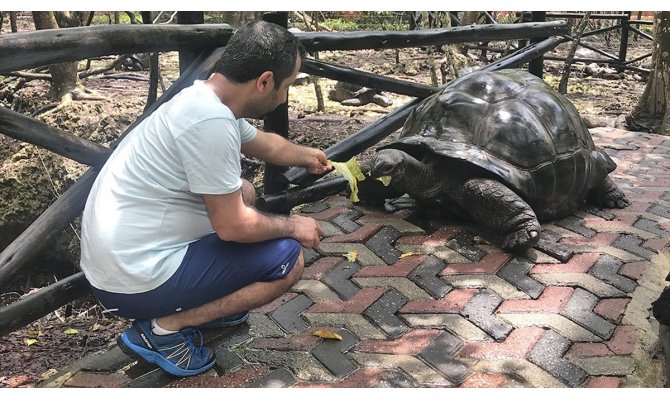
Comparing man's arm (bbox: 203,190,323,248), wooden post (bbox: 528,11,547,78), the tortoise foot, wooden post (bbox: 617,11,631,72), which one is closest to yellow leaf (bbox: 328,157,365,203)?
man's arm (bbox: 203,190,323,248)

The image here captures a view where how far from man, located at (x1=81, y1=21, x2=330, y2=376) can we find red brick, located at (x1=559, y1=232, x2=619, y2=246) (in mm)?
1944

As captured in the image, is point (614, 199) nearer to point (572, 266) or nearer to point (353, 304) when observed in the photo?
point (572, 266)

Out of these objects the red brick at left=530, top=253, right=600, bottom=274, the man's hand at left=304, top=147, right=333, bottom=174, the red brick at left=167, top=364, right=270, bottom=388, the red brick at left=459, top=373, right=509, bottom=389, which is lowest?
the red brick at left=530, top=253, right=600, bottom=274

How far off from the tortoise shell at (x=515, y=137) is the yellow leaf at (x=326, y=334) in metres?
1.36

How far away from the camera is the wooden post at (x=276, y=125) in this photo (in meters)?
3.37

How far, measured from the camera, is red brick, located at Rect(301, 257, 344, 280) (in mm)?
3232

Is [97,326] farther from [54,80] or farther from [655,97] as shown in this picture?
[655,97]

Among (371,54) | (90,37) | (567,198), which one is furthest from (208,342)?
(371,54)

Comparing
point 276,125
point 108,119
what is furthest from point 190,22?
point 108,119

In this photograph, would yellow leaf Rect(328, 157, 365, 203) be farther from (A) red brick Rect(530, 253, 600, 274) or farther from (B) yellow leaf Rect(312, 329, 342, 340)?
(A) red brick Rect(530, 253, 600, 274)

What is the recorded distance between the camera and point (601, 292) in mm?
2992

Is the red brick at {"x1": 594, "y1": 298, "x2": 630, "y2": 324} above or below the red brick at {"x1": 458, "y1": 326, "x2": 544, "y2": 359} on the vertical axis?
below

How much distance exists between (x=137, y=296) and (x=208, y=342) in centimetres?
53

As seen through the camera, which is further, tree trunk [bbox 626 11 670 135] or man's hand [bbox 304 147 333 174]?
tree trunk [bbox 626 11 670 135]
